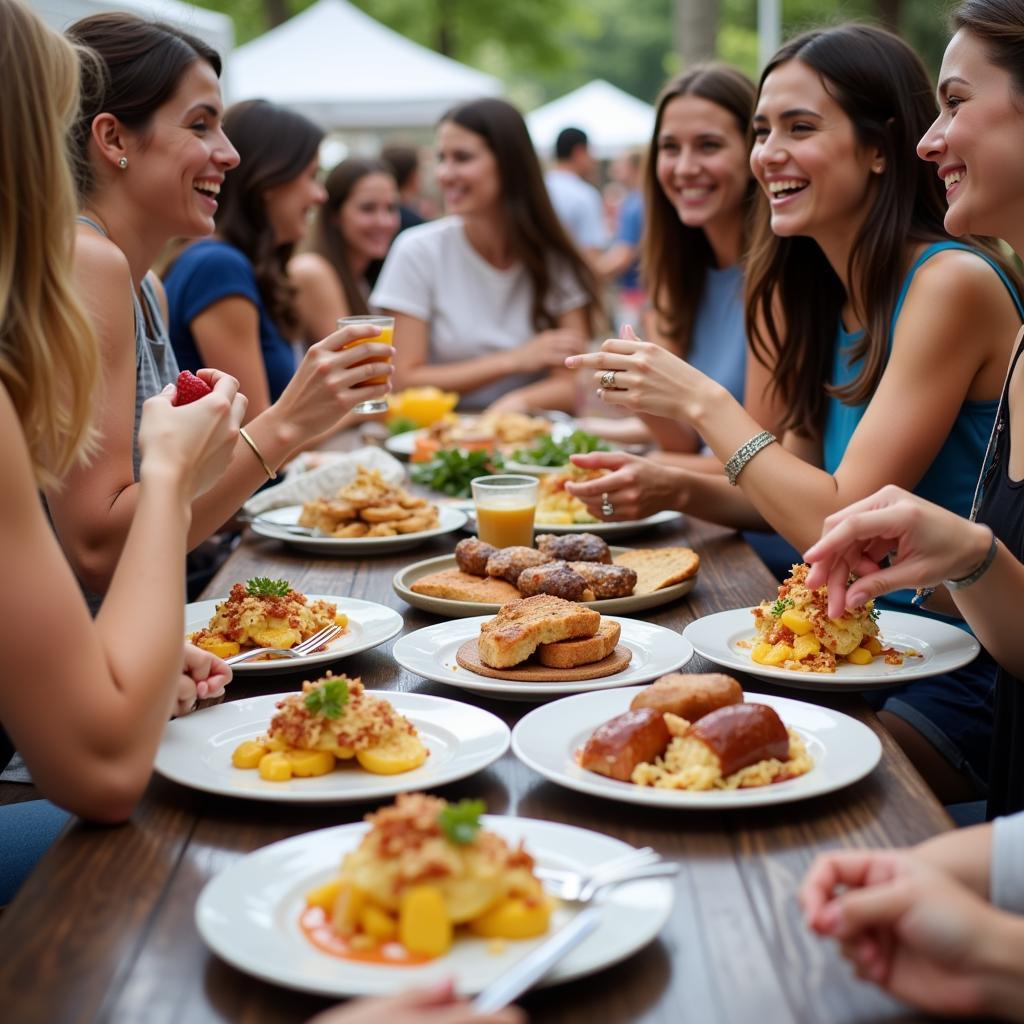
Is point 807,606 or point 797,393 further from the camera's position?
point 797,393

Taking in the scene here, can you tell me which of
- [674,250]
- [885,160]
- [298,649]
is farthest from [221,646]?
[674,250]

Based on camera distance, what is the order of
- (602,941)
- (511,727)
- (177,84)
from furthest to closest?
(177,84), (511,727), (602,941)

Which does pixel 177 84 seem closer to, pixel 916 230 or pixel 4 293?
pixel 4 293

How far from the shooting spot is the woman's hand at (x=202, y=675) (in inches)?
77.1

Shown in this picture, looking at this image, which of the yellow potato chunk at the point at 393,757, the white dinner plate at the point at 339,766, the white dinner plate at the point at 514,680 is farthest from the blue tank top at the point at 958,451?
the yellow potato chunk at the point at 393,757

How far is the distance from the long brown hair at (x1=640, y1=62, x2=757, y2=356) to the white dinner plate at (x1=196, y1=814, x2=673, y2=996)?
3.56 meters

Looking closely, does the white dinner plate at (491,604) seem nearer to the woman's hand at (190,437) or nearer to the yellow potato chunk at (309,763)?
the woman's hand at (190,437)

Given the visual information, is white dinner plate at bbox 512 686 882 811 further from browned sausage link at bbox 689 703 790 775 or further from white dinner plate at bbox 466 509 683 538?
white dinner plate at bbox 466 509 683 538

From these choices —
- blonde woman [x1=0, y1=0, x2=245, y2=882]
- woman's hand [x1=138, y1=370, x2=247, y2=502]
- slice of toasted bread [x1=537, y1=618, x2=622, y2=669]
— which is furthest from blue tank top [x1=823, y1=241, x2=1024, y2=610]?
blonde woman [x1=0, y1=0, x2=245, y2=882]

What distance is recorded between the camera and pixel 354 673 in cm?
224

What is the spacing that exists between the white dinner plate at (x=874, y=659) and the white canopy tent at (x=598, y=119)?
19.0 meters

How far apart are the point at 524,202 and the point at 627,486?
10.5 ft

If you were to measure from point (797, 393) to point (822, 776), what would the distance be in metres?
1.99

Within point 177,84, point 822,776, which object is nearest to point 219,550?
point 177,84
